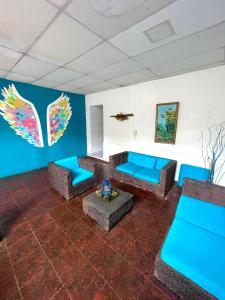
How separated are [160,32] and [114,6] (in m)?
0.67

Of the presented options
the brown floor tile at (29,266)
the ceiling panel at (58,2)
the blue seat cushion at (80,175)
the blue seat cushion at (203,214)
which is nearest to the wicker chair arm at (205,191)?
the blue seat cushion at (203,214)

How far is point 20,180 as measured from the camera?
11.5ft

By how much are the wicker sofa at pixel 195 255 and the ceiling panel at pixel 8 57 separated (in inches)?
127

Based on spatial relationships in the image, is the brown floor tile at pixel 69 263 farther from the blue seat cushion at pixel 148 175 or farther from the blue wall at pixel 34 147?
the blue wall at pixel 34 147

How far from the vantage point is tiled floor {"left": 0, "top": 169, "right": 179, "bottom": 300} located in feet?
4.11

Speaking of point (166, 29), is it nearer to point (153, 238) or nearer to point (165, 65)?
point (165, 65)

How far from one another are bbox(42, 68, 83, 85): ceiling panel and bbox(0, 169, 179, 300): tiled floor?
266cm

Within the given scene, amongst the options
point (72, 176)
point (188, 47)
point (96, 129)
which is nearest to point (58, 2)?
point (188, 47)

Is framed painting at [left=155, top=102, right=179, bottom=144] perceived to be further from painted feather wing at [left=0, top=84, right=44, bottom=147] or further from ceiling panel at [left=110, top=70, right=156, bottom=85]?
painted feather wing at [left=0, top=84, right=44, bottom=147]

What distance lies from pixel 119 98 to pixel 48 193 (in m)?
3.32

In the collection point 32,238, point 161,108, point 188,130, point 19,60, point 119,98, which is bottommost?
point 32,238

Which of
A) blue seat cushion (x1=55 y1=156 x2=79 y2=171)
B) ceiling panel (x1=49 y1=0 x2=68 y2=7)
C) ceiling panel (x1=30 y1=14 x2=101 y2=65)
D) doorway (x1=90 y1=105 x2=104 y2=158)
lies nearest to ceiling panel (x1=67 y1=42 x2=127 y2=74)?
ceiling panel (x1=30 y1=14 x2=101 y2=65)

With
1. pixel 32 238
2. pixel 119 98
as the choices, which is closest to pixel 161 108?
pixel 119 98

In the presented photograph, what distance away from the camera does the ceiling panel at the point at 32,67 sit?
2299mm
